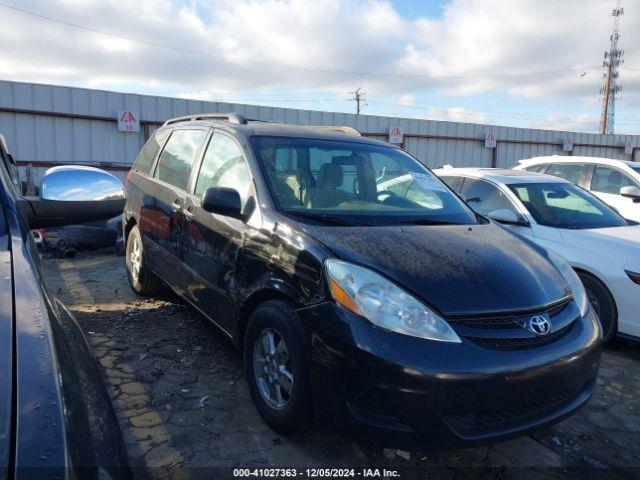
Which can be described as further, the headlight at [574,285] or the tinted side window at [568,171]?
the tinted side window at [568,171]

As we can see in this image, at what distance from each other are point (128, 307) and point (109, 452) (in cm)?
396

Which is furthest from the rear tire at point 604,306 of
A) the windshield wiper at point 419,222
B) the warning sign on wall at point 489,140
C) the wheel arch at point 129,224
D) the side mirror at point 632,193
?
the warning sign on wall at point 489,140

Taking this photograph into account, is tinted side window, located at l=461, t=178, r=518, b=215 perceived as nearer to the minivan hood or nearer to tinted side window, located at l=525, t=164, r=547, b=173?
the minivan hood

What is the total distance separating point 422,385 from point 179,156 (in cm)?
303

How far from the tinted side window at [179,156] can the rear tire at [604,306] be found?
3.48 metres

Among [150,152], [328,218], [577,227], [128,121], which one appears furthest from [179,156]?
[128,121]

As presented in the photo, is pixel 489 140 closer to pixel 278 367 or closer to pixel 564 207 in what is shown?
pixel 564 207


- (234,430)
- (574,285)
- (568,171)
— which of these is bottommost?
(234,430)

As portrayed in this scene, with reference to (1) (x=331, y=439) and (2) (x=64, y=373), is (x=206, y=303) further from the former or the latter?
(2) (x=64, y=373)

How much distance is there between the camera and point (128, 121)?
11.5 metres

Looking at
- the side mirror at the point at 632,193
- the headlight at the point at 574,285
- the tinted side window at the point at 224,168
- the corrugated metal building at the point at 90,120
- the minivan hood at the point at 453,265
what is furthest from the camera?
the corrugated metal building at the point at 90,120

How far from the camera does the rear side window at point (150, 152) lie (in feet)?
15.8

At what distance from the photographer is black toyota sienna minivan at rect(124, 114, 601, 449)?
214 centimetres

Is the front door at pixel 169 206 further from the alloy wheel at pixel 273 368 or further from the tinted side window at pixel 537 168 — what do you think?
the tinted side window at pixel 537 168
